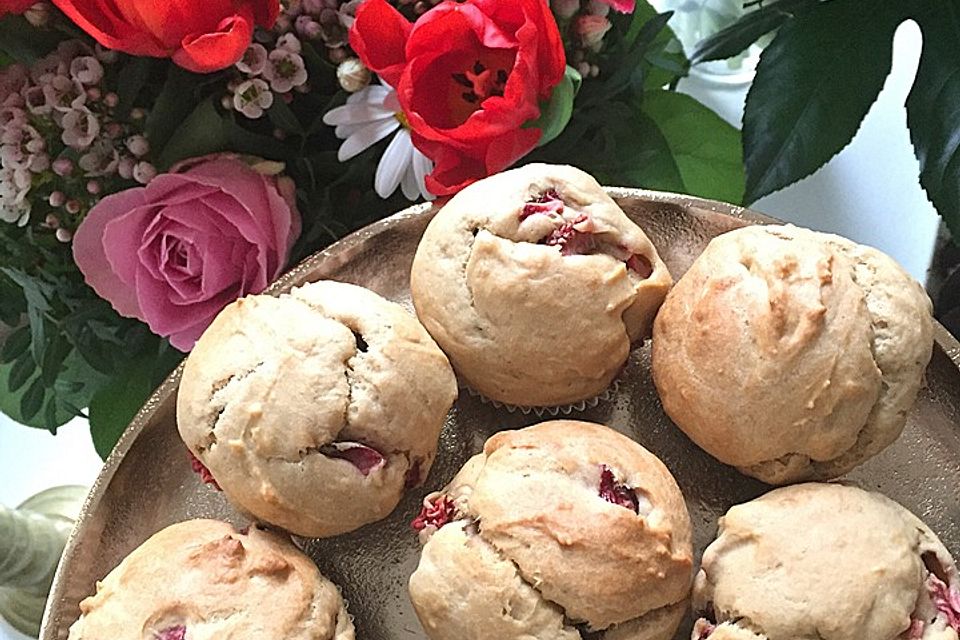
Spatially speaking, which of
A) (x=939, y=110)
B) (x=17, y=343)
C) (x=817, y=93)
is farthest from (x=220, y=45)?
(x=939, y=110)

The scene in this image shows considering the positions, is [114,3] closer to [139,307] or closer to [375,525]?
[139,307]

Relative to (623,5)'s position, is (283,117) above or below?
below

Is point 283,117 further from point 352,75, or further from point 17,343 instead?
point 17,343

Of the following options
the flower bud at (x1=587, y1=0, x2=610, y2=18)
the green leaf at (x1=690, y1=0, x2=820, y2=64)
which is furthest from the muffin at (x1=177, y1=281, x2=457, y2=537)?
the green leaf at (x1=690, y1=0, x2=820, y2=64)

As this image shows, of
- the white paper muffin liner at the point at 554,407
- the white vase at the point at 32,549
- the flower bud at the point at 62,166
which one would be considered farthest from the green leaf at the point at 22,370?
the white paper muffin liner at the point at 554,407

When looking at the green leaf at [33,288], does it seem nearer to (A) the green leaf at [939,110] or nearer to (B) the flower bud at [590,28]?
(B) the flower bud at [590,28]

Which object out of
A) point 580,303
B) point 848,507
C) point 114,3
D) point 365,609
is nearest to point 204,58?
point 114,3
